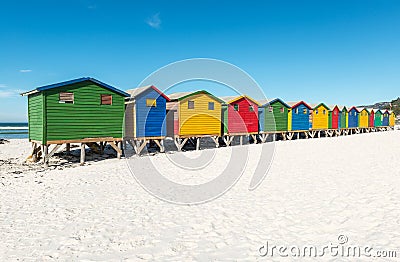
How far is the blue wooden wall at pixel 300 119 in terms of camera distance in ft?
94.2

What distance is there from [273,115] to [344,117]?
15701mm

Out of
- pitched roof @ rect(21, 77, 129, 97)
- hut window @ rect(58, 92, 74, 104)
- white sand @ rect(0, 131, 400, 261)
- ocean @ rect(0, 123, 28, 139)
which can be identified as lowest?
white sand @ rect(0, 131, 400, 261)

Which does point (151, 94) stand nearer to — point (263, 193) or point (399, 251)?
point (263, 193)

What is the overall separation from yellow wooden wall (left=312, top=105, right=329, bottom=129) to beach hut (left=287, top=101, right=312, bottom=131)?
3.82 ft

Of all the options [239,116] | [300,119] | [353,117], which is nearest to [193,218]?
[239,116]

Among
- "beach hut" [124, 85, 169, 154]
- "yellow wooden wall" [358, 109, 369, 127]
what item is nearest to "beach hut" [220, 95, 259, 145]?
"beach hut" [124, 85, 169, 154]

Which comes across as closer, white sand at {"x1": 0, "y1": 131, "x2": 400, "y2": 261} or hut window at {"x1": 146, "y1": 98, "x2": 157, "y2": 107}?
white sand at {"x1": 0, "y1": 131, "x2": 400, "y2": 261}

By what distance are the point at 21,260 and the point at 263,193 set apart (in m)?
6.02

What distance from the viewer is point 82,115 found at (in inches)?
562

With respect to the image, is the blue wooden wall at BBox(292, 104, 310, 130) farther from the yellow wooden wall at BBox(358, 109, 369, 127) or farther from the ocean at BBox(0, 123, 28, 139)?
the ocean at BBox(0, 123, 28, 139)

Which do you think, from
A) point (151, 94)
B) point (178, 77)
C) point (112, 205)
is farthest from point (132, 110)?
point (112, 205)

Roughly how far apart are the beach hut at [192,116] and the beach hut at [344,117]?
72.5 feet

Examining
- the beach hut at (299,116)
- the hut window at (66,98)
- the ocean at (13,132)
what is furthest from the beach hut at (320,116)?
the ocean at (13,132)

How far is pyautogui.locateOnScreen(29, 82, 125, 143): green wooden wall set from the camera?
1336 centimetres
